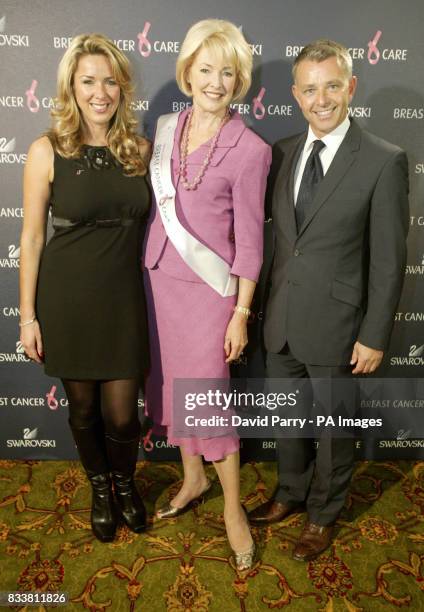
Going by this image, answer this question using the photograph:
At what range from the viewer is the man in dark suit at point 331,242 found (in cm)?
168

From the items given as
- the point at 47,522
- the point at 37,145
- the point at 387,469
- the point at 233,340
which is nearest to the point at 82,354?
the point at 233,340

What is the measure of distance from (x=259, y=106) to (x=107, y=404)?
1387 mm

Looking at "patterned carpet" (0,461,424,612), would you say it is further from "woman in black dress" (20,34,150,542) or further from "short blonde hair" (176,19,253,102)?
"short blonde hair" (176,19,253,102)

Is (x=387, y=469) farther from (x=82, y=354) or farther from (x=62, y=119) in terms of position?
(x=62, y=119)


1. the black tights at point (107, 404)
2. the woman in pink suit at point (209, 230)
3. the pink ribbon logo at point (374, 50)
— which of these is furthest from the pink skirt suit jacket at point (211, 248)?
the pink ribbon logo at point (374, 50)

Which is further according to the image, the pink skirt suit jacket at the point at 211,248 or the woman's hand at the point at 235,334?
the woman's hand at the point at 235,334

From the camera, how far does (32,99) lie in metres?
2.17

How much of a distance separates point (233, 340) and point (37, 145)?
0.95 m

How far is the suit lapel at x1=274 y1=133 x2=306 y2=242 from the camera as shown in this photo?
5.92ft

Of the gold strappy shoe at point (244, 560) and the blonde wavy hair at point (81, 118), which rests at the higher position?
the blonde wavy hair at point (81, 118)

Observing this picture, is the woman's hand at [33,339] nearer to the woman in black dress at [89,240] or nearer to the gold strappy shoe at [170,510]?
the woman in black dress at [89,240]

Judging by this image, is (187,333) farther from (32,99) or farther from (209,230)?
(32,99)

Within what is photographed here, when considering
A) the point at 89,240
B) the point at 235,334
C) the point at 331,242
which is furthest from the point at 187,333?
the point at 331,242

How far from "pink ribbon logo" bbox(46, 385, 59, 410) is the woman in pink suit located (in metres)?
0.82
